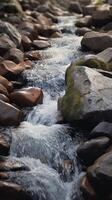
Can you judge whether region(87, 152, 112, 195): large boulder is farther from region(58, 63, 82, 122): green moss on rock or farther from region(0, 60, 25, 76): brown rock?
region(0, 60, 25, 76): brown rock

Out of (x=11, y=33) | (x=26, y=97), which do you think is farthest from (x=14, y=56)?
(x=26, y=97)

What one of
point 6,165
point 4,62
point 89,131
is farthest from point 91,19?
point 6,165

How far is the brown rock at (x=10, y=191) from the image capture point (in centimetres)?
658

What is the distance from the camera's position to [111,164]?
6.62m

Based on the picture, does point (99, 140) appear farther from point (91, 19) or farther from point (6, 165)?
point (91, 19)

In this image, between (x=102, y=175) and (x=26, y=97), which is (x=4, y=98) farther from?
(x=102, y=175)

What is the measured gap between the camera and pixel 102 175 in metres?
6.50

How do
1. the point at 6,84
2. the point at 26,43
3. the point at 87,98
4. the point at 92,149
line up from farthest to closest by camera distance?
1. the point at 26,43
2. the point at 6,84
3. the point at 87,98
4. the point at 92,149

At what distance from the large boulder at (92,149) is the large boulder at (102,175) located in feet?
1.52

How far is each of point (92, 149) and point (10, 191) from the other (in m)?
1.57

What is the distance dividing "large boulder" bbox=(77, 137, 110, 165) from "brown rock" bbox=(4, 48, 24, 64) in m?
4.89

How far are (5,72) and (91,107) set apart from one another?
3.32 metres

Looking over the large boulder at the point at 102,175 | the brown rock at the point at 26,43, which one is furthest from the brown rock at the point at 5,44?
the large boulder at the point at 102,175

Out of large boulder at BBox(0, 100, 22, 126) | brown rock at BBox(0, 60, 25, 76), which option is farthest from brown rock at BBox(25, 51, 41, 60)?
large boulder at BBox(0, 100, 22, 126)
